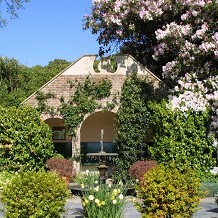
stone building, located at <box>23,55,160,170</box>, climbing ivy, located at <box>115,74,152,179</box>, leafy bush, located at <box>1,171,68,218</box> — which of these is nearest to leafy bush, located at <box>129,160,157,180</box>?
climbing ivy, located at <box>115,74,152,179</box>

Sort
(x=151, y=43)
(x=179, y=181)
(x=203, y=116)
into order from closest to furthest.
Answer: (x=179, y=181) → (x=203, y=116) → (x=151, y=43)

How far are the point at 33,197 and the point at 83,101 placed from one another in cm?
1009

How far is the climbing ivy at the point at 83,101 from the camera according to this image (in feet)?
58.9

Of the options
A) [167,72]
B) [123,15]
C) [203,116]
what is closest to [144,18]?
[123,15]

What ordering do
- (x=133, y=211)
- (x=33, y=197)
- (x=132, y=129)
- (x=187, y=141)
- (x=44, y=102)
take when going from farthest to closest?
1. (x=44, y=102)
2. (x=132, y=129)
3. (x=187, y=141)
4. (x=133, y=211)
5. (x=33, y=197)

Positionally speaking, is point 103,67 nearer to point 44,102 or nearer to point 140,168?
point 44,102

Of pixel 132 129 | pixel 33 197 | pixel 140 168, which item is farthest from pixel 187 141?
pixel 33 197

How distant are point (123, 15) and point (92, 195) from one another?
10.3 meters

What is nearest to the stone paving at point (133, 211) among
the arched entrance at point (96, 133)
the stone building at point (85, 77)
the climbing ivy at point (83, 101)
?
the climbing ivy at point (83, 101)

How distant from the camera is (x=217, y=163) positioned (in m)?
16.4

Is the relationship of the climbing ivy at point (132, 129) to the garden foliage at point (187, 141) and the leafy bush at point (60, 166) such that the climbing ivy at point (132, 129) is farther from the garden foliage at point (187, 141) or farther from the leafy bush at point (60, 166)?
the leafy bush at point (60, 166)

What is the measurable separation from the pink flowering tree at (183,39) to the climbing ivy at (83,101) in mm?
2115

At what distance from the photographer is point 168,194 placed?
8.46m

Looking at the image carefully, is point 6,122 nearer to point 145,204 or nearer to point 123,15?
point 123,15
